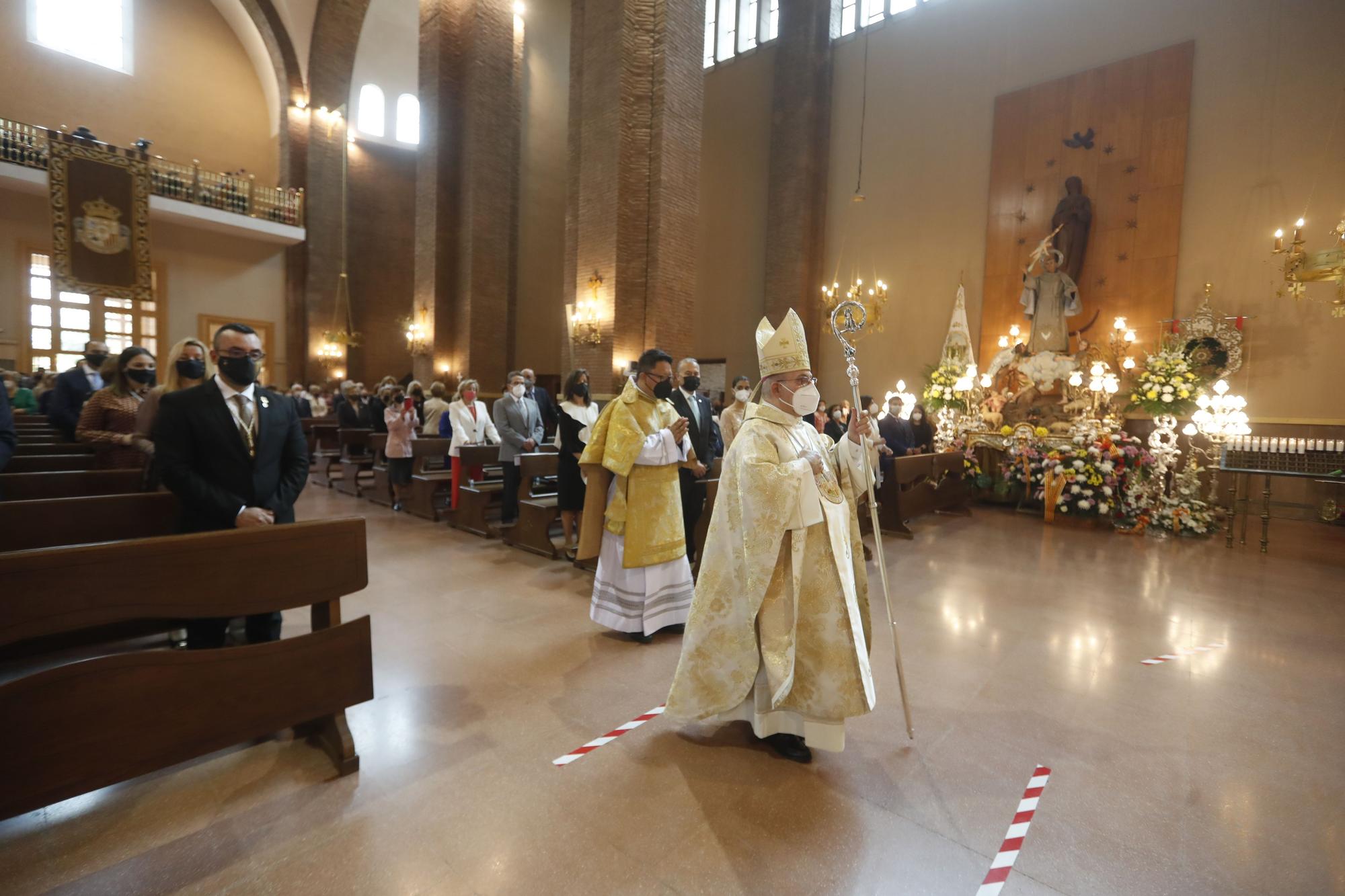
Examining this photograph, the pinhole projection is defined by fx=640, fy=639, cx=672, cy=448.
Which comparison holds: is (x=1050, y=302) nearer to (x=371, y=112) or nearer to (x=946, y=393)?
(x=946, y=393)

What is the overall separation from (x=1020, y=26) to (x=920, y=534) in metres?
10.8

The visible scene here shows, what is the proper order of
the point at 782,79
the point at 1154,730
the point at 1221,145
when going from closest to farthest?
the point at 1154,730, the point at 1221,145, the point at 782,79

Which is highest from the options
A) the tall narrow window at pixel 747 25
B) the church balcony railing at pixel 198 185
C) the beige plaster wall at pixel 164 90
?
the tall narrow window at pixel 747 25

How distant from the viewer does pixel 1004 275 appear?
40.7 ft

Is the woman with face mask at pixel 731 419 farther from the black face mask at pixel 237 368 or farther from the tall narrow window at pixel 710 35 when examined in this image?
the tall narrow window at pixel 710 35

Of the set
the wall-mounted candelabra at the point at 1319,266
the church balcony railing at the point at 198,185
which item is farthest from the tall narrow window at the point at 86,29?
the wall-mounted candelabra at the point at 1319,266

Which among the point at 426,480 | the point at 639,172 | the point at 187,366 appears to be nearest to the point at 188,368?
the point at 187,366

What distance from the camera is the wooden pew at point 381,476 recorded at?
29.5ft

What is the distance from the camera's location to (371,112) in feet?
64.8

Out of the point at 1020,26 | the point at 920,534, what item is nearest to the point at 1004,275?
the point at 1020,26

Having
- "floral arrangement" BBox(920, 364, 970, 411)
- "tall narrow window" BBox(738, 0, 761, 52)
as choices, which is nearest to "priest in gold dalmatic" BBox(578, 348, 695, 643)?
"floral arrangement" BBox(920, 364, 970, 411)

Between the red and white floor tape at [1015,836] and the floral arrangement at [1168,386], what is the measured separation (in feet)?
28.1

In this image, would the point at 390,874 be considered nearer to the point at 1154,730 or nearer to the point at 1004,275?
the point at 1154,730

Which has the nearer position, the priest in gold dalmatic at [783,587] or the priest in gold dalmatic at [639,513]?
the priest in gold dalmatic at [783,587]
